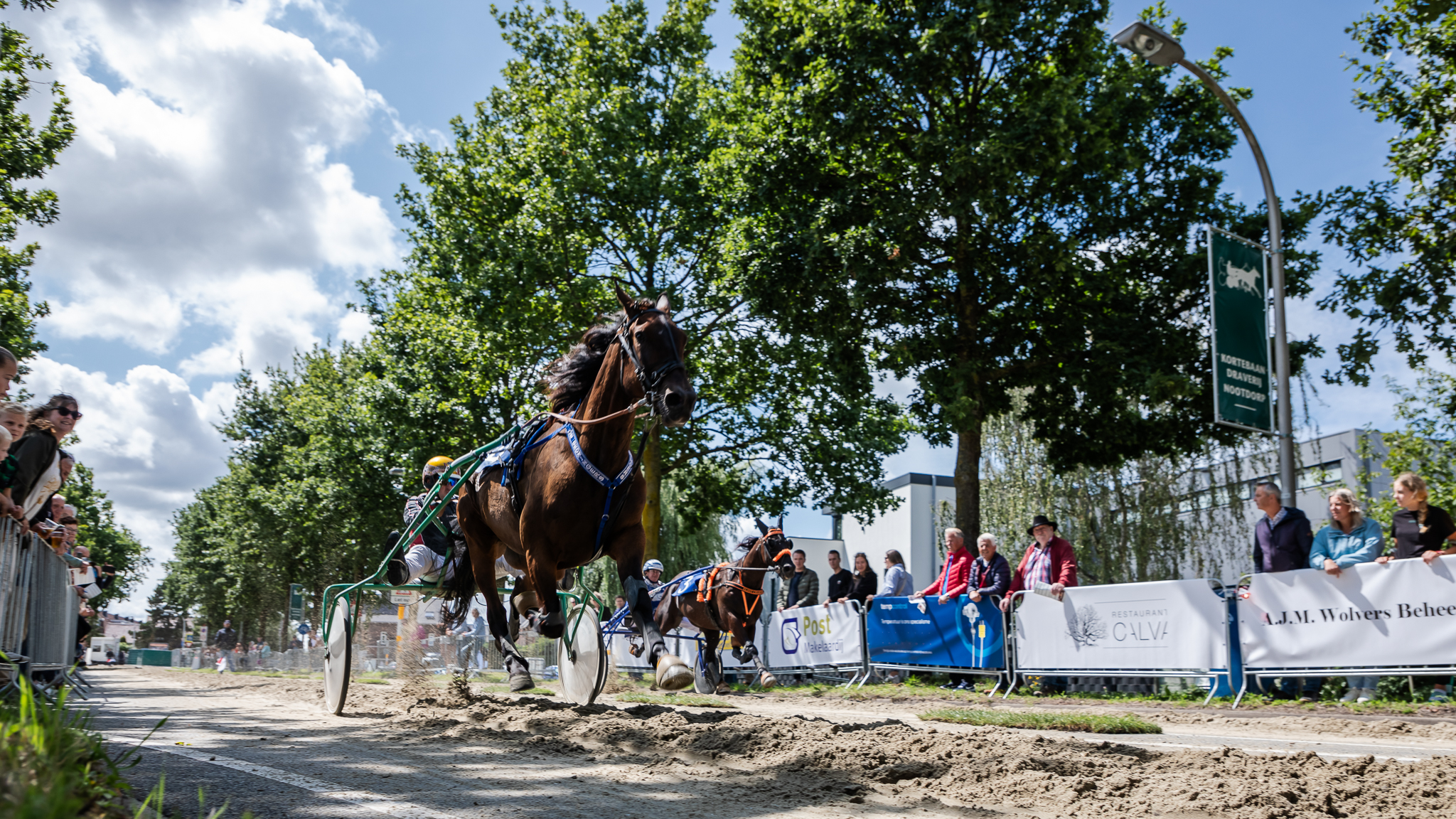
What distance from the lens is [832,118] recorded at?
18.2 metres

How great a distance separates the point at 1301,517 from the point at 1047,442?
32.5 ft

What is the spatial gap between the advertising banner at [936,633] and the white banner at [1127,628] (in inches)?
18.2

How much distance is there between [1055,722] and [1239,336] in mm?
7701

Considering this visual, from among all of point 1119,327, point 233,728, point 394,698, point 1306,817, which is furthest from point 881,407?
point 1306,817

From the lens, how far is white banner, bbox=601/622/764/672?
46.6 feet

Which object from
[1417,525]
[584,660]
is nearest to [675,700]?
[584,660]

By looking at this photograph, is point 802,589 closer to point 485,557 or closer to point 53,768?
point 485,557

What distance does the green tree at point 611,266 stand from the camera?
21.9m

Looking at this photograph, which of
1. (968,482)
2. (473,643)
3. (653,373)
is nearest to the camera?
(653,373)

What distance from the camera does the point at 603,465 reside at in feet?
22.1

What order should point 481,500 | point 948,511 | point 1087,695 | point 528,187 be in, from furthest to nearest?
point 948,511, point 528,187, point 1087,695, point 481,500

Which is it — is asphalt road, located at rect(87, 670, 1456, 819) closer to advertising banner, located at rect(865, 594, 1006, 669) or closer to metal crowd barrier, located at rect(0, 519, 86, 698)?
metal crowd barrier, located at rect(0, 519, 86, 698)

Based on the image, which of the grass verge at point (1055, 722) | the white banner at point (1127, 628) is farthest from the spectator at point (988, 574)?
the grass verge at point (1055, 722)

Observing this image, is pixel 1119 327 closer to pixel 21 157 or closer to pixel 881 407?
pixel 881 407
